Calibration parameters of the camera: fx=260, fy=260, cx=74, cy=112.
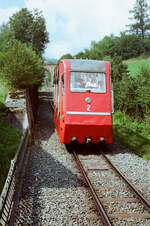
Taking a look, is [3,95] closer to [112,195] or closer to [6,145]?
[6,145]

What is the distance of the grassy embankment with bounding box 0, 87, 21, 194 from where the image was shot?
8.26m

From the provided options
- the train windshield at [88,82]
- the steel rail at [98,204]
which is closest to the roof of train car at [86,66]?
the train windshield at [88,82]

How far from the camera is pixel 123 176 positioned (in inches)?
302

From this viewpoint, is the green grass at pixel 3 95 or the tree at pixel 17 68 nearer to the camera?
the green grass at pixel 3 95

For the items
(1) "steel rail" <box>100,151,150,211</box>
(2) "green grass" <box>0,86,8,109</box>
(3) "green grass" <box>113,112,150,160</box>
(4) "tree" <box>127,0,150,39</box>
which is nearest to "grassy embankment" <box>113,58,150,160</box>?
(3) "green grass" <box>113,112,150,160</box>

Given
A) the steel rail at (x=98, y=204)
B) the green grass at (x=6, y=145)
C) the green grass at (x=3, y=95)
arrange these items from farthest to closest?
1. the green grass at (x=3, y=95)
2. the green grass at (x=6, y=145)
3. the steel rail at (x=98, y=204)

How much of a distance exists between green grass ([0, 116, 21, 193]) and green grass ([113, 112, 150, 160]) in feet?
16.6

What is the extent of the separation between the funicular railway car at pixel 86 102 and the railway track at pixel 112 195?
1.28 m

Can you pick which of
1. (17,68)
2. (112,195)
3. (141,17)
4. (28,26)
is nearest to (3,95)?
(17,68)

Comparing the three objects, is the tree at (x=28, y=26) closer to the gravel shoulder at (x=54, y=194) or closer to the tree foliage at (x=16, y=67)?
the tree foliage at (x=16, y=67)

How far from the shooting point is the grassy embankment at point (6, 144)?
8258 millimetres

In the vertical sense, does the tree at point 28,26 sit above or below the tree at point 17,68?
above

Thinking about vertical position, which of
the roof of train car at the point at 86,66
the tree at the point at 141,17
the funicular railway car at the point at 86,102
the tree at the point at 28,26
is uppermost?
the tree at the point at 141,17

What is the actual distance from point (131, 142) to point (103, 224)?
7839mm
